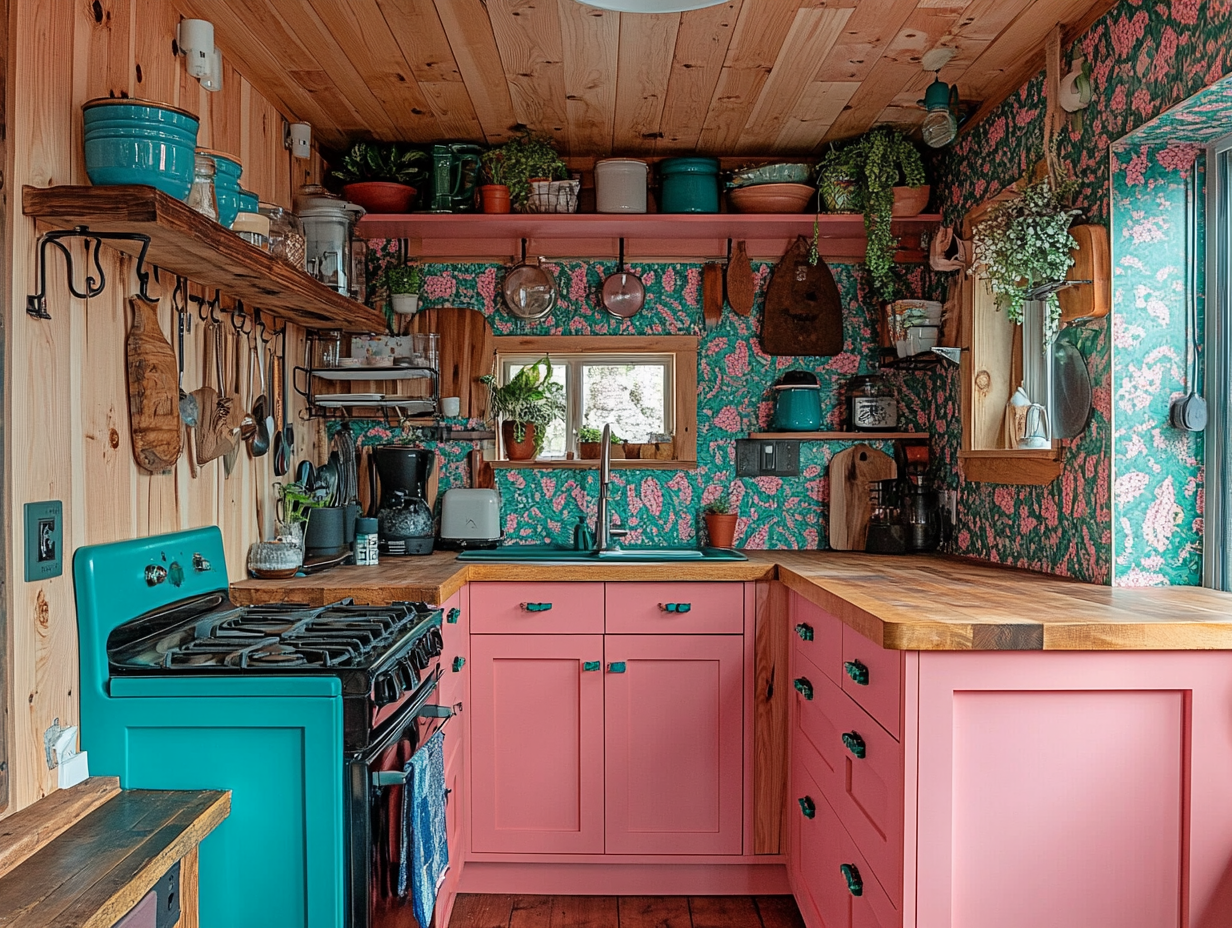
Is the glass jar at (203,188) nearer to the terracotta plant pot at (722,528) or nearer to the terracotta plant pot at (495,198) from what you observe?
the terracotta plant pot at (495,198)

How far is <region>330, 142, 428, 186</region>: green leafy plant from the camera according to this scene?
Result: 3301 mm

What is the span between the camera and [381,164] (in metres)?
3.32

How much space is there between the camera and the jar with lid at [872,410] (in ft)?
11.3

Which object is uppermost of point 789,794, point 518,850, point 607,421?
point 607,421

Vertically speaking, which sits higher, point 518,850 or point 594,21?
point 594,21

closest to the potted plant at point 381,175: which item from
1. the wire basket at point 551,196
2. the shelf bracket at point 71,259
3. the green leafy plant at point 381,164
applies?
the green leafy plant at point 381,164

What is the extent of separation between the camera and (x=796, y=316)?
351cm

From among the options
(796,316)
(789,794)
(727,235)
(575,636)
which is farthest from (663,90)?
(789,794)

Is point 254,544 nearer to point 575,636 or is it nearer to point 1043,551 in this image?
point 575,636

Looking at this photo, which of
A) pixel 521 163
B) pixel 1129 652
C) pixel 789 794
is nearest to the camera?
pixel 1129 652

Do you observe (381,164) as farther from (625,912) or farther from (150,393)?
(625,912)

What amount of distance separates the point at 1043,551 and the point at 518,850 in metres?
1.78

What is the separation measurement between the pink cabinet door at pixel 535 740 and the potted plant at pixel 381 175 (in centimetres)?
155

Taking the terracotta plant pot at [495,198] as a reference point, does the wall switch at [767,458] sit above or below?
below
